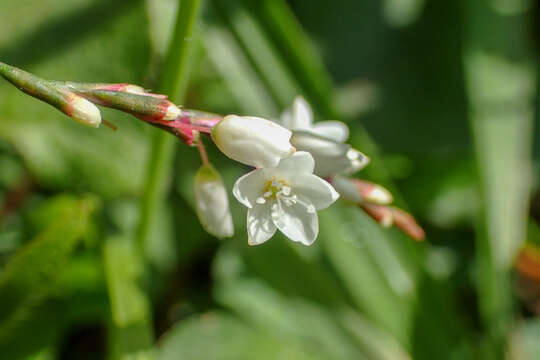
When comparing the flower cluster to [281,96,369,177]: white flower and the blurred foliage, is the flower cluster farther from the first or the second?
the blurred foliage

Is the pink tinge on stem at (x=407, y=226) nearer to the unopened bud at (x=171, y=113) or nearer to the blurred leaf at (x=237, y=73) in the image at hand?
the unopened bud at (x=171, y=113)

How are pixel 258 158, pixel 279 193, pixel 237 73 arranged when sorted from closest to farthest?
pixel 258 158 → pixel 279 193 → pixel 237 73

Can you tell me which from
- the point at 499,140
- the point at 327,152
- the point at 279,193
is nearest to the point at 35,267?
the point at 279,193

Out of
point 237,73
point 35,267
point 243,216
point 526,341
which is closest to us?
point 35,267

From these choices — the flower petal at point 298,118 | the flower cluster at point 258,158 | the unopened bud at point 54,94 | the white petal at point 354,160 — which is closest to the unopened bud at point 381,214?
the flower cluster at point 258,158

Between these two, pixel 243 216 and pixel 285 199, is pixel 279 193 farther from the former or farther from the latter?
pixel 243 216
